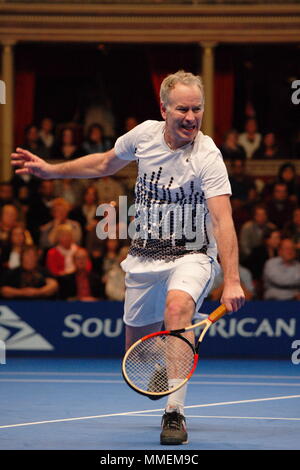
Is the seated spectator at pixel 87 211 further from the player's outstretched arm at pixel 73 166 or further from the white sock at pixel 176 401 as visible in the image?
the white sock at pixel 176 401

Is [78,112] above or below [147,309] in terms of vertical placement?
above

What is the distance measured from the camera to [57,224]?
1426cm

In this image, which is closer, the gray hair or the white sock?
the white sock

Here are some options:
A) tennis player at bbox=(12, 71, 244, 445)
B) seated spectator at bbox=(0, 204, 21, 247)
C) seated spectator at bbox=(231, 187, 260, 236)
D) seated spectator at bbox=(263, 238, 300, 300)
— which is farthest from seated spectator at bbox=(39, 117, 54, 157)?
tennis player at bbox=(12, 71, 244, 445)

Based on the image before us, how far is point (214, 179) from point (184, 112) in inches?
18.4

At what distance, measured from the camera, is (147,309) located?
7359 millimetres

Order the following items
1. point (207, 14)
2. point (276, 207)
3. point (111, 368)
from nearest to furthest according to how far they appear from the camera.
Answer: point (111, 368) < point (276, 207) < point (207, 14)

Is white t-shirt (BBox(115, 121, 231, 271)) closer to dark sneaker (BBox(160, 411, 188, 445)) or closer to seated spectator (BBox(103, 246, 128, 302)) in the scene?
dark sneaker (BBox(160, 411, 188, 445))

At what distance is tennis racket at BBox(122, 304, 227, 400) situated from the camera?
6.66m

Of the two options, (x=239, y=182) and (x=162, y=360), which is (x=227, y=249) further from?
(x=239, y=182)

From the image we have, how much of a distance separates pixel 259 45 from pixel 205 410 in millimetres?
13582

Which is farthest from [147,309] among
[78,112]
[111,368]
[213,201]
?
[78,112]

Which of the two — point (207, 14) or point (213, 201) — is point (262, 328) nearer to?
point (213, 201)

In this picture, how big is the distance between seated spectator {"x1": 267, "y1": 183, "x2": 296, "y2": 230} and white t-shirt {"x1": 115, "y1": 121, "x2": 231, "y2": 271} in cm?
796
